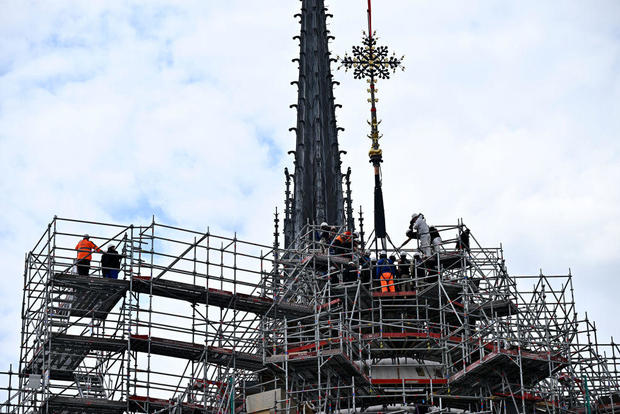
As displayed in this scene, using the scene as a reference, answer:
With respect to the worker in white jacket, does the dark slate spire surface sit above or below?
above

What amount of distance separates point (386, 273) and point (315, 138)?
29.4m

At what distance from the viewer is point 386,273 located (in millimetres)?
57438

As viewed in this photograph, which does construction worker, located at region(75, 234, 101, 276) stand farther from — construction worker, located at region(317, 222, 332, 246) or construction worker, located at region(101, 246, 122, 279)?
construction worker, located at region(317, 222, 332, 246)

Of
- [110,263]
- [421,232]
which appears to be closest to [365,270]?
[421,232]

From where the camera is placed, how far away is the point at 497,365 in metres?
52.1

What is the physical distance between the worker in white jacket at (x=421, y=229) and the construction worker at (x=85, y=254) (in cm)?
1421

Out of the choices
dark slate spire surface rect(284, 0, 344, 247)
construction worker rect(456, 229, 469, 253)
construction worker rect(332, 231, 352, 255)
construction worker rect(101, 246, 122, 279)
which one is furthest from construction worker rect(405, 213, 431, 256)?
dark slate spire surface rect(284, 0, 344, 247)

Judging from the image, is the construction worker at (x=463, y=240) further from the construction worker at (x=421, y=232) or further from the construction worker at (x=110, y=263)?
the construction worker at (x=110, y=263)

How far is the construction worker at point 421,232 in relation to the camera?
59000 millimetres

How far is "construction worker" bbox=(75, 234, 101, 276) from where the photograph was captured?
53.5 meters

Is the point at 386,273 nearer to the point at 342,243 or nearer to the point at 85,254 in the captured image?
the point at 342,243

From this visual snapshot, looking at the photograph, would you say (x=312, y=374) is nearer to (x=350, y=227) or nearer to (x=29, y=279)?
(x=29, y=279)

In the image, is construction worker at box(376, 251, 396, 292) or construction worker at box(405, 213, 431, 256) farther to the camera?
construction worker at box(405, 213, 431, 256)

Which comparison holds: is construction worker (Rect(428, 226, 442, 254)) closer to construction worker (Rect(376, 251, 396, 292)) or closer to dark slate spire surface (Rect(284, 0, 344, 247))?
construction worker (Rect(376, 251, 396, 292))
